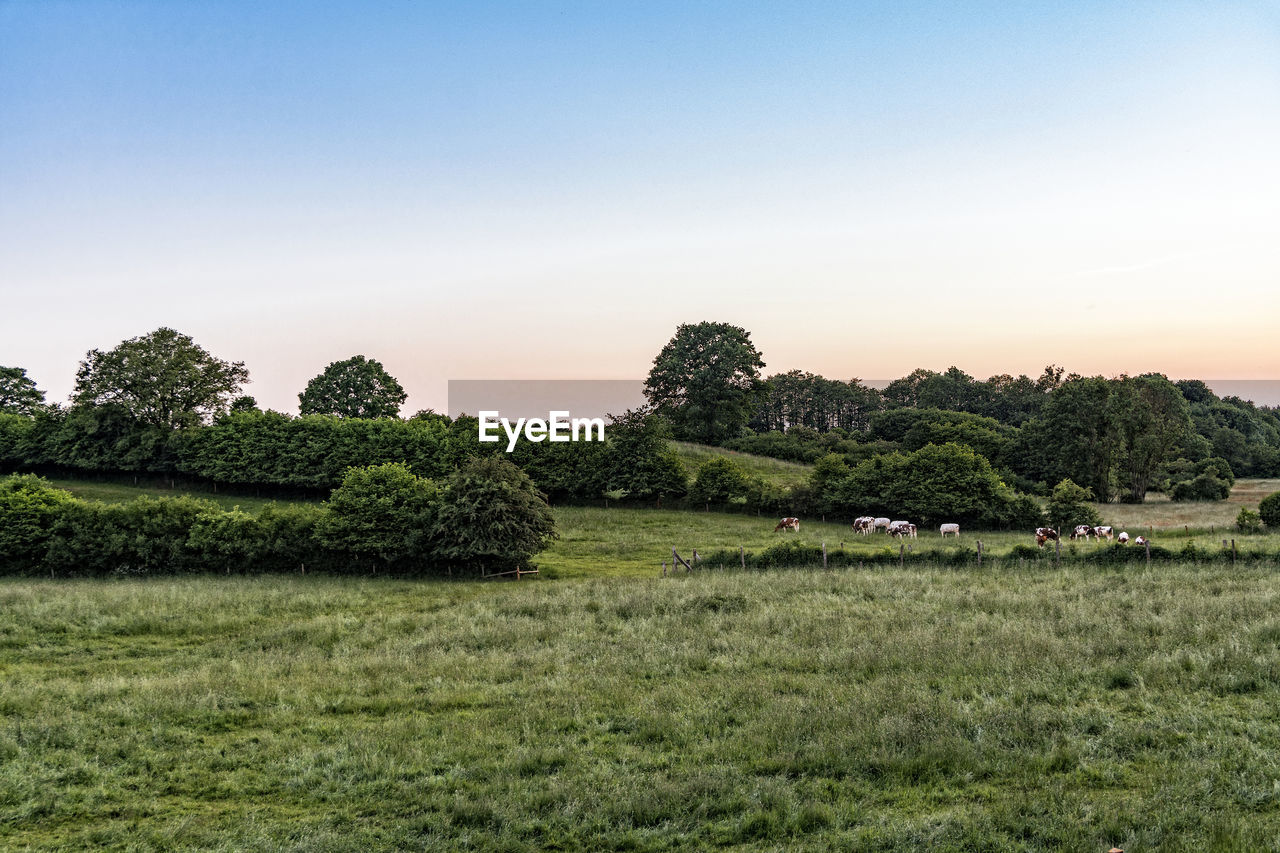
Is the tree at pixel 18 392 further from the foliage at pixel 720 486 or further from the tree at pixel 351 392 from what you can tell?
the foliage at pixel 720 486

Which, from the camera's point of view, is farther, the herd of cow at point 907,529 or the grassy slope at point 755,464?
the grassy slope at point 755,464

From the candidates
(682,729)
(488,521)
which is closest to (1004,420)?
(488,521)

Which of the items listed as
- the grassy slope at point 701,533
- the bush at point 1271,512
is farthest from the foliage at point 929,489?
the bush at point 1271,512

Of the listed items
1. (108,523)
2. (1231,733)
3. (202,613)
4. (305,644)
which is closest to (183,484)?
(108,523)

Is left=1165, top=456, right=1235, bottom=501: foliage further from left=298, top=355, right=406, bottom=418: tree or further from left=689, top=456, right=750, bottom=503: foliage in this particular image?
left=298, top=355, right=406, bottom=418: tree

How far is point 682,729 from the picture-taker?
1331cm

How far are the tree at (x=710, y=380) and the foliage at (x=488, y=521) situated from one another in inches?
2494

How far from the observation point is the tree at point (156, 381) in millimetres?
71750

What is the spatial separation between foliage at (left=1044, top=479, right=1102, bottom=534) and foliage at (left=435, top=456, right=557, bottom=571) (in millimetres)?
31975

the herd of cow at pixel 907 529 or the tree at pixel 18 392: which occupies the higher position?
the tree at pixel 18 392

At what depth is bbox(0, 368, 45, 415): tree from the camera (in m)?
92.9

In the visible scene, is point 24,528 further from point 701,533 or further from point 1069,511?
point 1069,511

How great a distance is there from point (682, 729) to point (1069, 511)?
145 ft

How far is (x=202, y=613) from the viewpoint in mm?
27797
